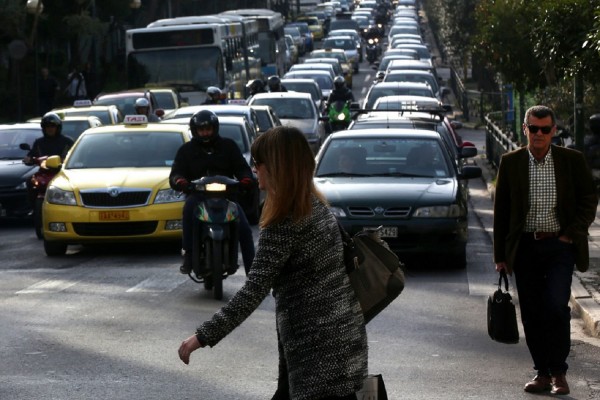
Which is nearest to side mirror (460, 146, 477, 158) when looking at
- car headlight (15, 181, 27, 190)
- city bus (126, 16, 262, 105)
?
car headlight (15, 181, 27, 190)

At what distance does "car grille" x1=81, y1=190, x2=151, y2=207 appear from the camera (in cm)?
1712

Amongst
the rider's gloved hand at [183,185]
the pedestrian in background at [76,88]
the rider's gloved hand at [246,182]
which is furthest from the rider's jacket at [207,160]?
the pedestrian in background at [76,88]

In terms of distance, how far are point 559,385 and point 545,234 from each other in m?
0.84

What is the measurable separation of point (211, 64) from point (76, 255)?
61.5 ft

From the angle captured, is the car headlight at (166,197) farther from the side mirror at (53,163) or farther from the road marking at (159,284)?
the road marking at (159,284)

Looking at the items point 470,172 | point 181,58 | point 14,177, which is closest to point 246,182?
point 470,172

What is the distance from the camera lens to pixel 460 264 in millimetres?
15938

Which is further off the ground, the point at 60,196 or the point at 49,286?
the point at 60,196

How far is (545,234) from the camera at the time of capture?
8.94 meters

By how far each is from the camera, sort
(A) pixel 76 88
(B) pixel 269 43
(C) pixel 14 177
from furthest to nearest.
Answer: (B) pixel 269 43 < (A) pixel 76 88 < (C) pixel 14 177

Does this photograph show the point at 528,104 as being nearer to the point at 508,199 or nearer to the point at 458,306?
the point at 458,306

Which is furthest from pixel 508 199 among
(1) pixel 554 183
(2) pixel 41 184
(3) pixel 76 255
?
(2) pixel 41 184

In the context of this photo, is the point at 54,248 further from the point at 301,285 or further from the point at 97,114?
the point at 301,285

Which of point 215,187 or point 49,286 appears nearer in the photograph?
point 215,187
